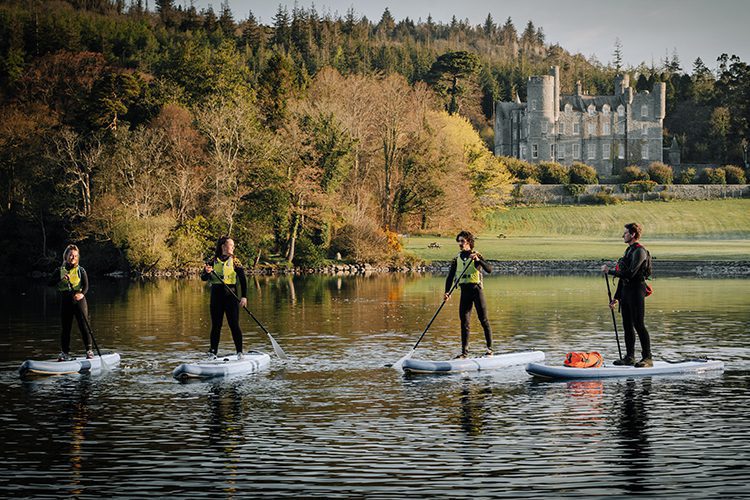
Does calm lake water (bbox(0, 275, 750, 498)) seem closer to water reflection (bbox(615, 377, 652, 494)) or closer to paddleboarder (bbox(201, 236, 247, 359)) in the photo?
water reflection (bbox(615, 377, 652, 494))

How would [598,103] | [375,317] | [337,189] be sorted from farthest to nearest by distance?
[598,103], [337,189], [375,317]

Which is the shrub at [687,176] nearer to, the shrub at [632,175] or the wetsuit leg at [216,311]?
the shrub at [632,175]

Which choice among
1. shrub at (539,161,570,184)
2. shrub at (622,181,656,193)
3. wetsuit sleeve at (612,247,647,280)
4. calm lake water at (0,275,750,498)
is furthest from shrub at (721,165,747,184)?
wetsuit sleeve at (612,247,647,280)

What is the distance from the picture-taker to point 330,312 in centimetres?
3241

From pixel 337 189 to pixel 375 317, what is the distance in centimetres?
3296

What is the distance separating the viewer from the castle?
125125 mm

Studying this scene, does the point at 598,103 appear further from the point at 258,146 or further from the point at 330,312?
the point at 330,312

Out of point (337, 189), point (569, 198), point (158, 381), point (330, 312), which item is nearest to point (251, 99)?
point (337, 189)

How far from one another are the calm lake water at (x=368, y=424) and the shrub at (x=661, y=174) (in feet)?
274

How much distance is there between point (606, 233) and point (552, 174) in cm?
1739

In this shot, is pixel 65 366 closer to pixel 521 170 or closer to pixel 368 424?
pixel 368 424

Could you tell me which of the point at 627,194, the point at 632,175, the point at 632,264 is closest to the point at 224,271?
the point at 632,264

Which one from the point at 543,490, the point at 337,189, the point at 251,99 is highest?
the point at 251,99

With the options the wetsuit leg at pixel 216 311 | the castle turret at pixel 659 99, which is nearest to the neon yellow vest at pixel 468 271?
the wetsuit leg at pixel 216 311
